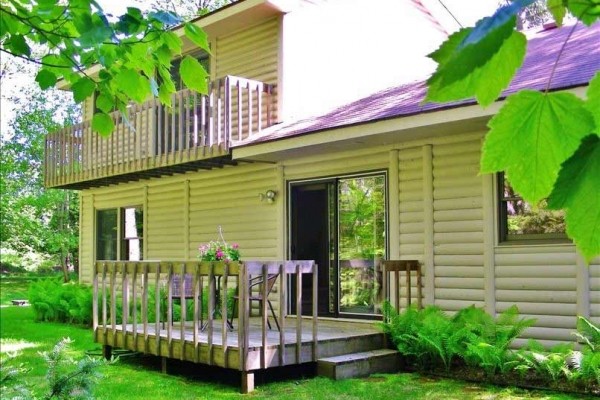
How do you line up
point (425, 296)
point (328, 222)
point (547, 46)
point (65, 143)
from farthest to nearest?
point (65, 143), point (328, 222), point (547, 46), point (425, 296)

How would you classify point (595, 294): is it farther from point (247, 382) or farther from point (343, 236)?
point (247, 382)

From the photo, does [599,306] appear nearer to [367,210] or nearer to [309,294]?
[367,210]

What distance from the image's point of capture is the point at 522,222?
25.9ft

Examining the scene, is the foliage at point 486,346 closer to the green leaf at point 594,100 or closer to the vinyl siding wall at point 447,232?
the vinyl siding wall at point 447,232

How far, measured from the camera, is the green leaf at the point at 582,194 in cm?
58

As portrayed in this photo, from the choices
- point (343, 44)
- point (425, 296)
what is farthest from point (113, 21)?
point (343, 44)

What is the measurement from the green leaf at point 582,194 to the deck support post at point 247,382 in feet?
21.0

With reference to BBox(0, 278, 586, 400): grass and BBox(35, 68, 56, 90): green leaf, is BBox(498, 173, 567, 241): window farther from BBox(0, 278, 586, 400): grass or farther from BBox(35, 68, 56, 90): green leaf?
BBox(35, 68, 56, 90): green leaf

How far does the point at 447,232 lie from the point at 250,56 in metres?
5.01

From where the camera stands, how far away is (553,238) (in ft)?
24.9

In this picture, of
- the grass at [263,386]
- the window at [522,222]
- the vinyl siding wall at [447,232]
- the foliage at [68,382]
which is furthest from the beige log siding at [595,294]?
the foliage at [68,382]

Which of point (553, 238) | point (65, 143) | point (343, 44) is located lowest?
point (553, 238)

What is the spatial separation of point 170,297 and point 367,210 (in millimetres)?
3171

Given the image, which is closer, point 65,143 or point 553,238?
point 553,238
